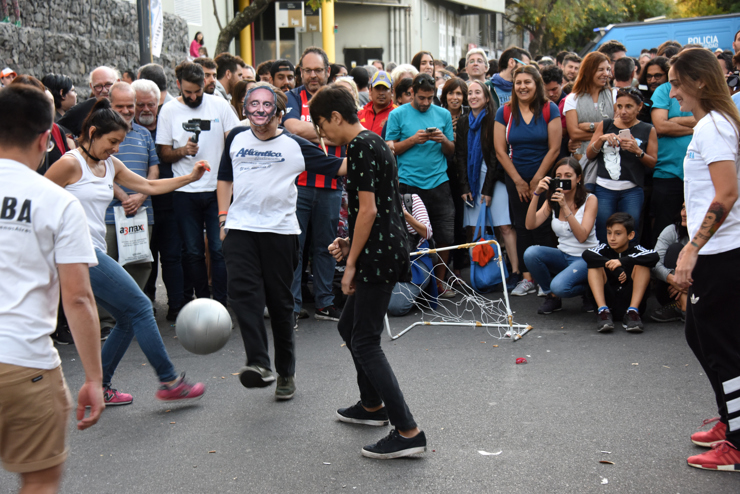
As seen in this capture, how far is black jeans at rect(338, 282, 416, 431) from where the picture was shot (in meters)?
3.93

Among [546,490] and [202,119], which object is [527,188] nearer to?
[202,119]

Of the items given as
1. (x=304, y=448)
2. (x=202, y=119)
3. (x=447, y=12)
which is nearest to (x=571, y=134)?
(x=202, y=119)

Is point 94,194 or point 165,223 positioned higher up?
point 94,194

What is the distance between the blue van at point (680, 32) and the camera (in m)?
16.0

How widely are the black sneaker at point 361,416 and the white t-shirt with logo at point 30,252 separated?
2243mm

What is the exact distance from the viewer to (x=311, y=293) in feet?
26.2

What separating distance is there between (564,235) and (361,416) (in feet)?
11.5

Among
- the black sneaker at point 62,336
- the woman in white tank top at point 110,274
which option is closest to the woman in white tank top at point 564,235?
the woman in white tank top at point 110,274

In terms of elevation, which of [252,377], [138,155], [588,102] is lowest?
[252,377]

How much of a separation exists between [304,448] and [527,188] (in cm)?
455

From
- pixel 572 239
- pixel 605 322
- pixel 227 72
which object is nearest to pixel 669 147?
pixel 572 239

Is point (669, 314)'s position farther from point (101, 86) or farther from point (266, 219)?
point (101, 86)

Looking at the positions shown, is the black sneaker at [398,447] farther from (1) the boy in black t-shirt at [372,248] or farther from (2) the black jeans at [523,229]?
(2) the black jeans at [523,229]

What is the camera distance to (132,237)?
253 inches
